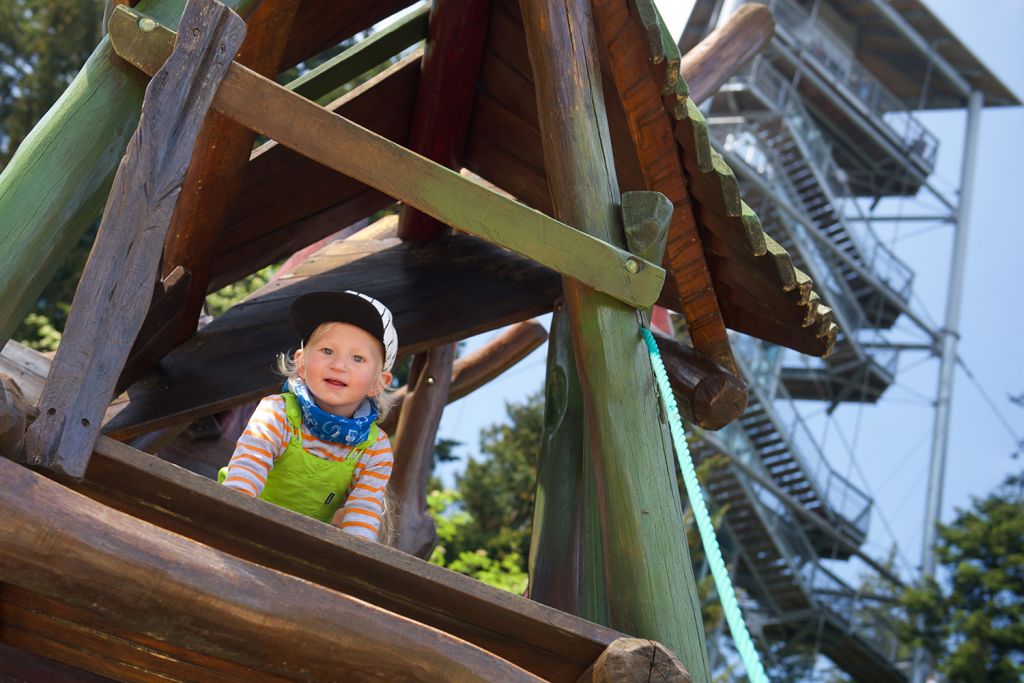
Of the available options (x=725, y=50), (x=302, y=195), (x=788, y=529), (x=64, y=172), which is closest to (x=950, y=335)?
(x=788, y=529)

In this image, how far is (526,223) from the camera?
3.60m

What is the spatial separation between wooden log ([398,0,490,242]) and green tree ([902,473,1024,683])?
12870 mm

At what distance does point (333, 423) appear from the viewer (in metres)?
3.74

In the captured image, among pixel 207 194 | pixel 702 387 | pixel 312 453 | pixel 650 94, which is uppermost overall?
pixel 650 94

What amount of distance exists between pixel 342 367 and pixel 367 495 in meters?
0.37

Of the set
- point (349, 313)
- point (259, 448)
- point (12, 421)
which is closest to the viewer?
→ point (12, 421)

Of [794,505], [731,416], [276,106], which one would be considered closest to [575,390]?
[731,416]

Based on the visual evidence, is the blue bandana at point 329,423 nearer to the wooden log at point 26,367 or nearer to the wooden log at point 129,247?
the wooden log at point 129,247

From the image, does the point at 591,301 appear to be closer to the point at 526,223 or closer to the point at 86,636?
the point at 526,223

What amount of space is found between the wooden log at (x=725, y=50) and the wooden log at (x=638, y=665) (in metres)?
4.50

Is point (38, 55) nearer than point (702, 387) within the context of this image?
No

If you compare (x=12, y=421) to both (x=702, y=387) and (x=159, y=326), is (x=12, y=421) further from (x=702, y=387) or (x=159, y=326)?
(x=702, y=387)

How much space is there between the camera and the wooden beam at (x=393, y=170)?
3.38m

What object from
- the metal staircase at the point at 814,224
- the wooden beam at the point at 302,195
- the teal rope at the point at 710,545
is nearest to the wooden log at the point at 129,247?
the teal rope at the point at 710,545
